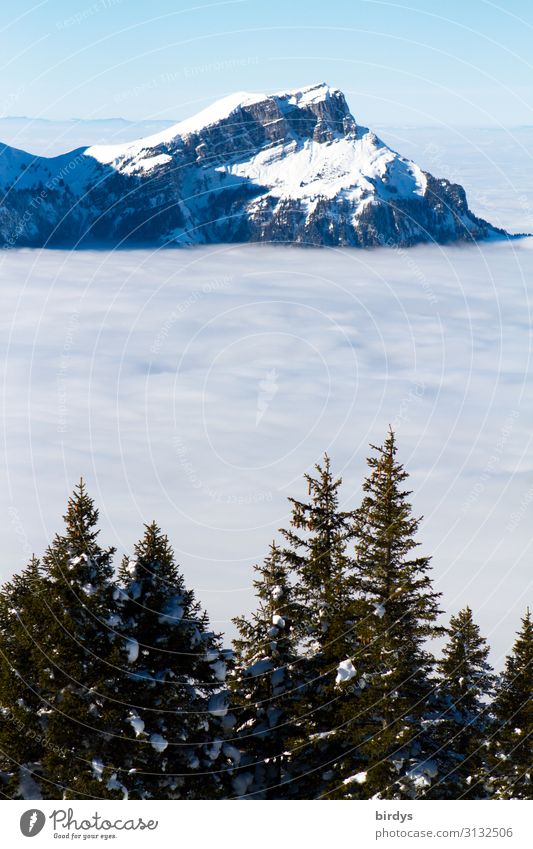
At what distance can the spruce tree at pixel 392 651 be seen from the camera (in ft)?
146

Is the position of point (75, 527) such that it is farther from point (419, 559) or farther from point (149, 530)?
point (419, 559)

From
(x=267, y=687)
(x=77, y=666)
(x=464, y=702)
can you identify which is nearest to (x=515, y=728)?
(x=464, y=702)

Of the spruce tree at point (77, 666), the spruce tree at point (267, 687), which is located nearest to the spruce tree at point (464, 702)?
the spruce tree at point (267, 687)

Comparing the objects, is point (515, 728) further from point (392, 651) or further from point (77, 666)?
point (77, 666)

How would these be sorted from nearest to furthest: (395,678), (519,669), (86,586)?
(86,586) < (395,678) < (519,669)

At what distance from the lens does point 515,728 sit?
47.5 m

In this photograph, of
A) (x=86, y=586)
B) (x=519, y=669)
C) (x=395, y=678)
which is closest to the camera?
(x=86, y=586)

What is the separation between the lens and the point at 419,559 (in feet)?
159

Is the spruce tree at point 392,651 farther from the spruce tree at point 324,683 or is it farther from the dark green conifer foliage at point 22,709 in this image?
the dark green conifer foliage at point 22,709

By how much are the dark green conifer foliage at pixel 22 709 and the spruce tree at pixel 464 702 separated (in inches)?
671

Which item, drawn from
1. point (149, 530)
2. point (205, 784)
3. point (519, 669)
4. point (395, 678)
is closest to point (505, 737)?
point (519, 669)

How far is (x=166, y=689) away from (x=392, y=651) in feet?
30.7

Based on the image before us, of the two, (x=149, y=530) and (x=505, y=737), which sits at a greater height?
(x=149, y=530)

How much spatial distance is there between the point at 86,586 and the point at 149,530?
4.35m
